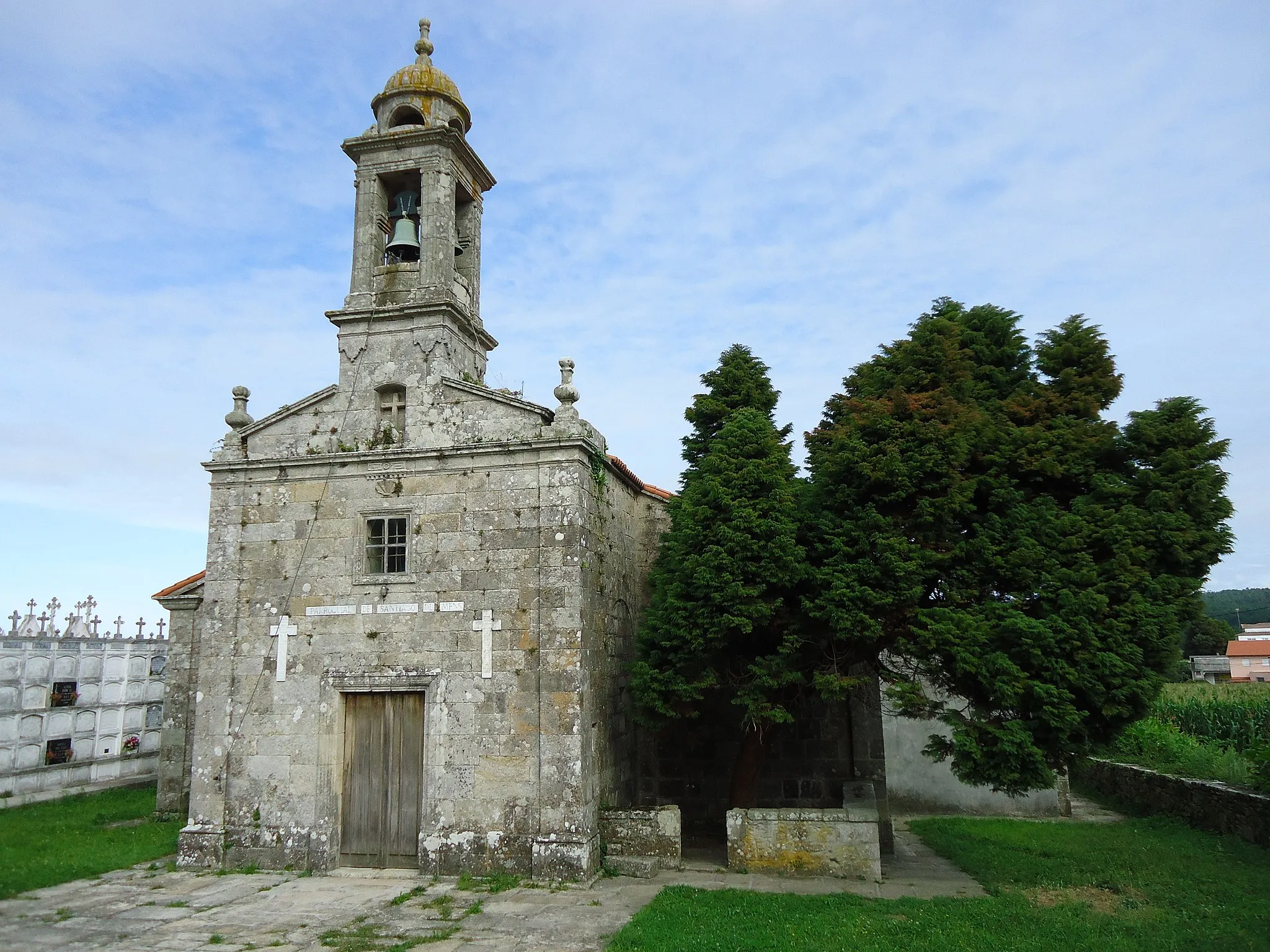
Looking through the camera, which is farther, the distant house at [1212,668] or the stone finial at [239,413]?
the distant house at [1212,668]

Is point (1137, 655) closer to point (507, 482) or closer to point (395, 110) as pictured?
point (507, 482)

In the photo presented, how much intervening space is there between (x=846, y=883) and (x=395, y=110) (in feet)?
43.1

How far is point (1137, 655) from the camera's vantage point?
963 centimetres

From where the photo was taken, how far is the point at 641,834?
11.4 meters

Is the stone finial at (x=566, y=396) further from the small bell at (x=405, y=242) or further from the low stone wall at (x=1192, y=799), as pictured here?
the low stone wall at (x=1192, y=799)

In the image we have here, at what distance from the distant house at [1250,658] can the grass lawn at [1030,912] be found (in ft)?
153

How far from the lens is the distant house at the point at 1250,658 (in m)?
50.4

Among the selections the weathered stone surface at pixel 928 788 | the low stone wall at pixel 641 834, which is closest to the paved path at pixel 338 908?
the low stone wall at pixel 641 834

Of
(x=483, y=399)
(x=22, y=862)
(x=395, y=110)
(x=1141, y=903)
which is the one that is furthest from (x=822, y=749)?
(x=395, y=110)

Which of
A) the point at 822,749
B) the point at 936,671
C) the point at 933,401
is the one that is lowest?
the point at 822,749

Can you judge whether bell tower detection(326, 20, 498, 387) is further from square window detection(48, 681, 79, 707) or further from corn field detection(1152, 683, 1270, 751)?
corn field detection(1152, 683, 1270, 751)

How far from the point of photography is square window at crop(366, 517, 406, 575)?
12.1 m

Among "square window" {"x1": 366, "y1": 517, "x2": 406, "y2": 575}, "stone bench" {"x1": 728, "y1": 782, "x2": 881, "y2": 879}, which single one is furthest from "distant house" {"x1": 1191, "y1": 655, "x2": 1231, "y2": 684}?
"square window" {"x1": 366, "y1": 517, "x2": 406, "y2": 575}

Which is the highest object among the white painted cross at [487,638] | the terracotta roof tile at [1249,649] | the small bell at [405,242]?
the small bell at [405,242]
